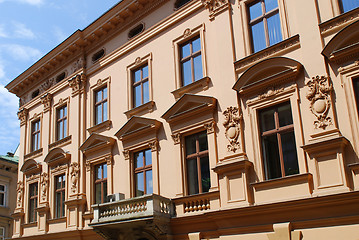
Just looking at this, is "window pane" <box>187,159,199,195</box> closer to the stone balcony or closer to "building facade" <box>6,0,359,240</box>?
"building facade" <box>6,0,359,240</box>

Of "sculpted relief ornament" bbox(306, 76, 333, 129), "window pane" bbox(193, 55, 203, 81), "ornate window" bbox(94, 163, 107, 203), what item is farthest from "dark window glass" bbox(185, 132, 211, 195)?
"ornate window" bbox(94, 163, 107, 203)

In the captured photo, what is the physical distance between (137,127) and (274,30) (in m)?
7.19

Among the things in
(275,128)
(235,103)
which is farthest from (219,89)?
(275,128)

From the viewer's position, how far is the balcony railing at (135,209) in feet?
48.2

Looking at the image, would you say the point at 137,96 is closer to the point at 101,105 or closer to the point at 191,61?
the point at 101,105

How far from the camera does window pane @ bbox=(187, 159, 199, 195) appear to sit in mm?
15336

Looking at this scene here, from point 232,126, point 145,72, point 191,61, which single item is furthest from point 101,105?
point 232,126

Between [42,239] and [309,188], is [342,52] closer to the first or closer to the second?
[309,188]

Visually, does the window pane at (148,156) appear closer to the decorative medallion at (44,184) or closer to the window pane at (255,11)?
the window pane at (255,11)

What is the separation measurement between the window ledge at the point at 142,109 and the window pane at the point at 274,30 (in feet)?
19.2

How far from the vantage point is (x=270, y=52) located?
1393 cm

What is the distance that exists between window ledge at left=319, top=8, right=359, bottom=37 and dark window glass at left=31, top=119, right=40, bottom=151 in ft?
60.2

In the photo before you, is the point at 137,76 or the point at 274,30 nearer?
the point at 274,30

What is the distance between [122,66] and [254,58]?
7807mm
